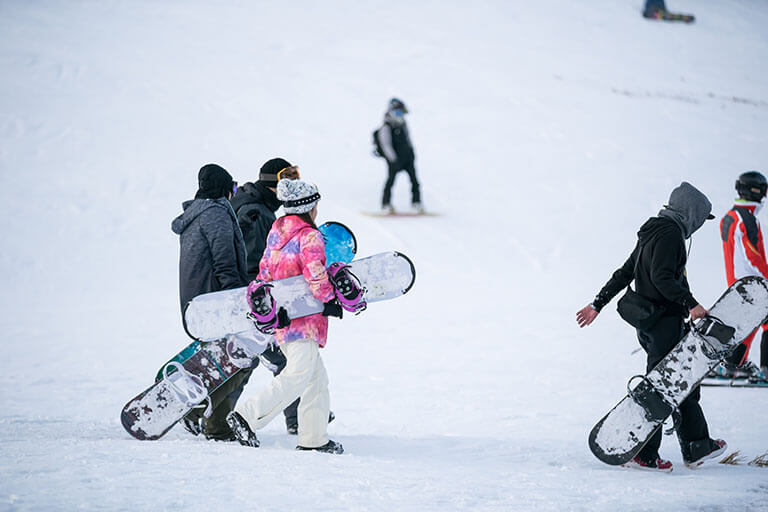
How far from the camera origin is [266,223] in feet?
16.3

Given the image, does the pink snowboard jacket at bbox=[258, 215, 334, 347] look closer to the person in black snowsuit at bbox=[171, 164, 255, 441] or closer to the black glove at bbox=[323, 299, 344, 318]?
the black glove at bbox=[323, 299, 344, 318]

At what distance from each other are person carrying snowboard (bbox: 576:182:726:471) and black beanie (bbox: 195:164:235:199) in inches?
101

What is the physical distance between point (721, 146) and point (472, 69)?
22.7ft

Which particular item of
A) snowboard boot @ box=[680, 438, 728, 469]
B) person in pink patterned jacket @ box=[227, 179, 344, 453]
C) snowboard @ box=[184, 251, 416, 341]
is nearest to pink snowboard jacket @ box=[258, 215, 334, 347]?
person in pink patterned jacket @ box=[227, 179, 344, 453]

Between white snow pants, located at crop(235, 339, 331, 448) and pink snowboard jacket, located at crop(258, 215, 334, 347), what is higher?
pink snowboard jacket, located at crop(258, 215, 334, 347)

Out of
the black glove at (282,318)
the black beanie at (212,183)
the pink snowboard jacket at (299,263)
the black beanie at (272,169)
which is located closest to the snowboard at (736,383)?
the pink snowboard jacket at (299,263)

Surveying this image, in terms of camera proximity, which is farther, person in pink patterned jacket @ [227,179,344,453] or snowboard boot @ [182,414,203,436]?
snowboard boot @ [182,414,203,436]

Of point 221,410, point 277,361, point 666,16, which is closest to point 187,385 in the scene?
point 221,410

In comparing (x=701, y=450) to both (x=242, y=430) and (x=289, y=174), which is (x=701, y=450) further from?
(x=289, y=174)

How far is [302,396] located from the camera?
428 centimetres

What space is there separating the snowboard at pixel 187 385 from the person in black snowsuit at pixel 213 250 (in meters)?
0.17

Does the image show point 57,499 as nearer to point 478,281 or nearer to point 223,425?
point 223,425

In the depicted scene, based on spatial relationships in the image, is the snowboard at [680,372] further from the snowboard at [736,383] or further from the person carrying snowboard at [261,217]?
the snowboard at [736,383]

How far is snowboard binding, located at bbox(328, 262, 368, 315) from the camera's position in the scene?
4113mm
